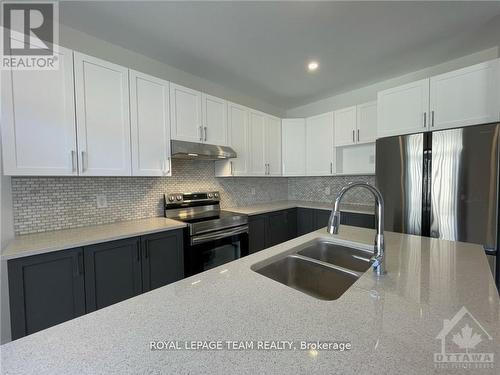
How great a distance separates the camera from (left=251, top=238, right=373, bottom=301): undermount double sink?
3.63ft

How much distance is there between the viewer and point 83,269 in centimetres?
148

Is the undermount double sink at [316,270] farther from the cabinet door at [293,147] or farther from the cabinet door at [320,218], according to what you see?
the cabinet door at [293,147]

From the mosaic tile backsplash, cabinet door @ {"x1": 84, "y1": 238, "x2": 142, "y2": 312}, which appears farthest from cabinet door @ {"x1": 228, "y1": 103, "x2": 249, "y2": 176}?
cabinet door @ {"x1": 84, "y1": 238, "x2": 142, "y2": 312}

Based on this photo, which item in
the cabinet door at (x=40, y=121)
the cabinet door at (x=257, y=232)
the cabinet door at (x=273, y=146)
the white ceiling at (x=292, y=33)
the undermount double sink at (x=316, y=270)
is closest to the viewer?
the undermount double sink at (x=316, y=270)

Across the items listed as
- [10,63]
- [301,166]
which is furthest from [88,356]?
[301,166]

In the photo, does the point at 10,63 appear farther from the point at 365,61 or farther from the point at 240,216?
the point at 365,61

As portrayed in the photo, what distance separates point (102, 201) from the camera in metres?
2.02

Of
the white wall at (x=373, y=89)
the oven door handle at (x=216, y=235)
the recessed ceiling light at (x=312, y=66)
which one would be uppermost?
the recessed ceiling light at (x=312, y=66)

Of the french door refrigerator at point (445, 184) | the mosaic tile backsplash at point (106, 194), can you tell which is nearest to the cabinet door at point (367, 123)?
the french door refrigerator at point (445, 184)

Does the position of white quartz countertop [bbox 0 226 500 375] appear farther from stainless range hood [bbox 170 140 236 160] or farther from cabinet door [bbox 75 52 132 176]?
stainless range hood [bbox 170 140 236 160]

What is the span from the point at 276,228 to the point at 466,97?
7.99 feet

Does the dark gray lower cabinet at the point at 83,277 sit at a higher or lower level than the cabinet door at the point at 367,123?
lower

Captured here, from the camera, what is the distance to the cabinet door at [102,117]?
66.2 inches

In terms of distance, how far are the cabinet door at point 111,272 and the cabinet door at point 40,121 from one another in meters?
0.66
